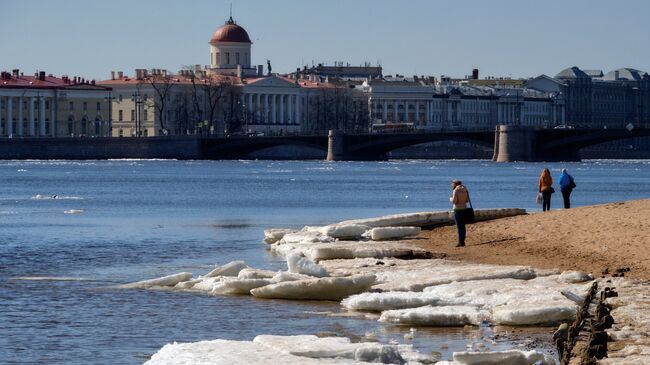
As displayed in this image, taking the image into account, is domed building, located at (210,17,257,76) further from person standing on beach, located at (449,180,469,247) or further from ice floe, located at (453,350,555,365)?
ice floe, located at (453,350,555,365)

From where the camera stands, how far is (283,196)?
5691 cm

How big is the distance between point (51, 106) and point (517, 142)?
162ft

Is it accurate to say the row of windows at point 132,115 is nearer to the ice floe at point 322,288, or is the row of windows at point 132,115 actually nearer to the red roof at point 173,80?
the red roof at point 173,80

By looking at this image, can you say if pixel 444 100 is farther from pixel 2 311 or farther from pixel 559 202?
pixel 2 311

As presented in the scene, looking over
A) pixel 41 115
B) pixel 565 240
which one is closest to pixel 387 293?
pixel 565 240

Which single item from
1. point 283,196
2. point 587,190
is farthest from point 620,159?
point 283,196

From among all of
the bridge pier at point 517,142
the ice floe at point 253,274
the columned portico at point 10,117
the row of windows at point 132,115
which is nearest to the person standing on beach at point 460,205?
the ice floe at point 253,274

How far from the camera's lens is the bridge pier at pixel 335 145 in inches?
4656

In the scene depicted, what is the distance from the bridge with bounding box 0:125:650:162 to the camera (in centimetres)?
10981

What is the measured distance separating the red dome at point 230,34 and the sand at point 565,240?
142893 mm

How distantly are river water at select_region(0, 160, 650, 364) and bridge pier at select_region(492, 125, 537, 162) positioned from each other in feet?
137

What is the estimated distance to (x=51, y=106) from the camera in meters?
148

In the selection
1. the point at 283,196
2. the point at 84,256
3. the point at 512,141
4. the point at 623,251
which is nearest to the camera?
the point at 623,251

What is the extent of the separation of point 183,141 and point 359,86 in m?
63.3
